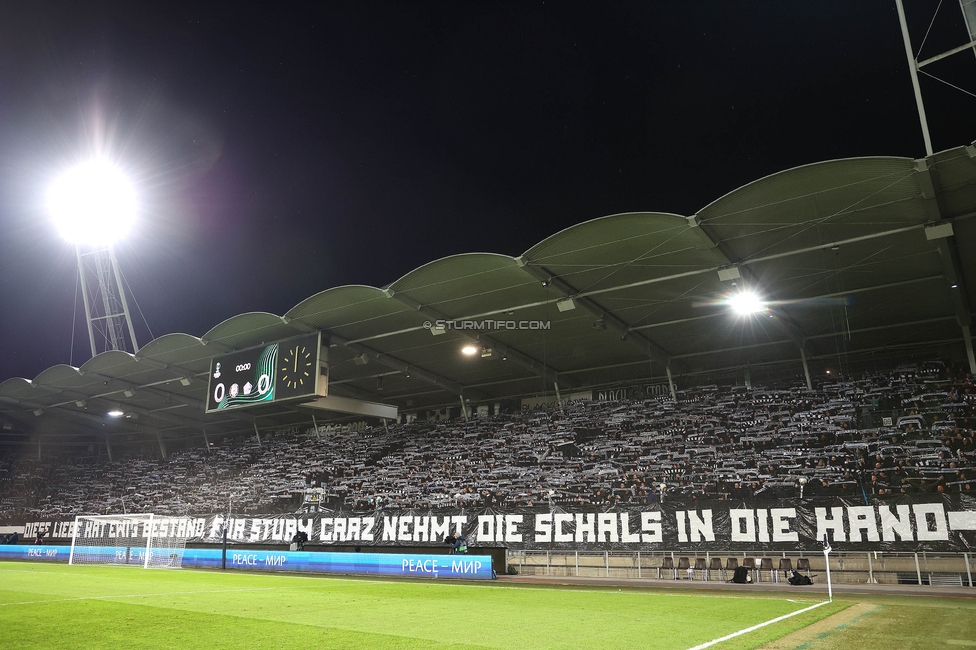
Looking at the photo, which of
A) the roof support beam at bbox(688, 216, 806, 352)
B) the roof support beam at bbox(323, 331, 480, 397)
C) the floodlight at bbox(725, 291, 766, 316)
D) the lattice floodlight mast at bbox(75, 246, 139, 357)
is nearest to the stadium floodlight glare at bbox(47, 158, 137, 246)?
the lattice floodlight mast at bbox(75, 246, 139, 357)

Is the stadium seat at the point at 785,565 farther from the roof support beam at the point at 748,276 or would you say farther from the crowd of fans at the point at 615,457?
the roof support beam at the point at 748,276

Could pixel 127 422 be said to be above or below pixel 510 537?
above

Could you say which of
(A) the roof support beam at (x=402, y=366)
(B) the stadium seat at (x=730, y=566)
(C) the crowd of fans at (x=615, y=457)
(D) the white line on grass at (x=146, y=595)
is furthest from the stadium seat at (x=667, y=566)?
(A) the roof support beam at (x=402, y=366)

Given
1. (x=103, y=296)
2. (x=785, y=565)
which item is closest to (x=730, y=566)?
(x=785, y=565)

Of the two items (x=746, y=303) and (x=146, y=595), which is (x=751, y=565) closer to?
(x=746, y=303)

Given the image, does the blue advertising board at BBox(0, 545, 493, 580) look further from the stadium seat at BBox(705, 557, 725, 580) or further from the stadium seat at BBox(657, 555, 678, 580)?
the stadium seat at BBox(705, 557, 725, 580)

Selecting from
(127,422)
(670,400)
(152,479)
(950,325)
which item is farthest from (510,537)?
(127,422)

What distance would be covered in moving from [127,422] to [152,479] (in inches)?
180

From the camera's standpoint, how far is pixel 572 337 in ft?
86.7

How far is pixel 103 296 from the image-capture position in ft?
131

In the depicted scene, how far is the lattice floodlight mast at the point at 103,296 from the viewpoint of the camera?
132ft

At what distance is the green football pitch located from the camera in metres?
7.03

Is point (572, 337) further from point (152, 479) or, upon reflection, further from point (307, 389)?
point (152, 479)

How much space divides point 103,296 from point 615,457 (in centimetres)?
3258
